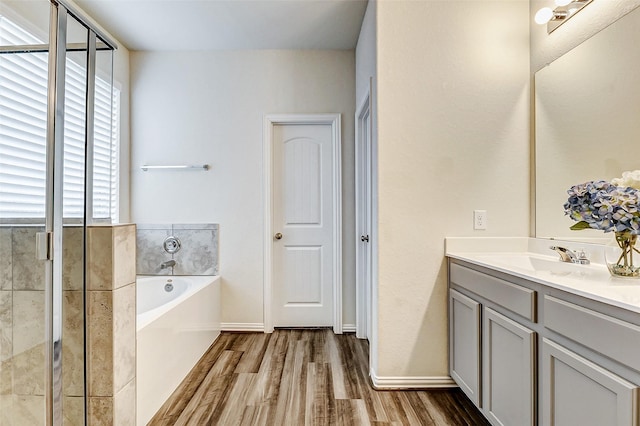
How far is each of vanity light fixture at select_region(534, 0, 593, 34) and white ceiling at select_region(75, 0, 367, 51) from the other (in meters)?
1.17

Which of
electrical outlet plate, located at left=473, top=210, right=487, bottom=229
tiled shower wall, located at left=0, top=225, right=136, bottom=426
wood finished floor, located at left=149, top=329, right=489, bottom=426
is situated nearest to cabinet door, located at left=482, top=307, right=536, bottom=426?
wood finished floor, located at left=149, top=329, right=489, bottom=426

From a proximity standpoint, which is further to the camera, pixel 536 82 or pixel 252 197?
pixel 252 197

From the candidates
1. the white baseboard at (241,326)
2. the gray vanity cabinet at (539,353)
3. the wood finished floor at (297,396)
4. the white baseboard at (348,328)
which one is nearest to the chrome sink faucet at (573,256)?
the gray vanity cabinet at (539,353)

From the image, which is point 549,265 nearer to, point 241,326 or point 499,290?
point 499,290

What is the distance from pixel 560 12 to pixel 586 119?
58 cm

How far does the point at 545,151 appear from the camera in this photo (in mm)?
2047

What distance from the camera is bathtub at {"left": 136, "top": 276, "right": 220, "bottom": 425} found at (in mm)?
1820

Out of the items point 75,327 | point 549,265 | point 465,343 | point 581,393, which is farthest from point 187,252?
point 581,393

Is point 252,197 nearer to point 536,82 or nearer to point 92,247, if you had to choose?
point 92,247

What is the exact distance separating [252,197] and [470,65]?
6.50 ft

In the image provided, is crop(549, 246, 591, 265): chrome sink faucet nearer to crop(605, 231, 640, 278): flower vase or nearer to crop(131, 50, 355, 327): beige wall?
crop(605, 231, 640, 278): flower vase

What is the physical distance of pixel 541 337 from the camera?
4.40 ft

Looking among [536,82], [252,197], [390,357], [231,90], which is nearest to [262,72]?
[231,90]

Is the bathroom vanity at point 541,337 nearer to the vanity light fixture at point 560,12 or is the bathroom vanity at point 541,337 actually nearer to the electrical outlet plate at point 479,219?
the electrical outlet plate at point 479,219
